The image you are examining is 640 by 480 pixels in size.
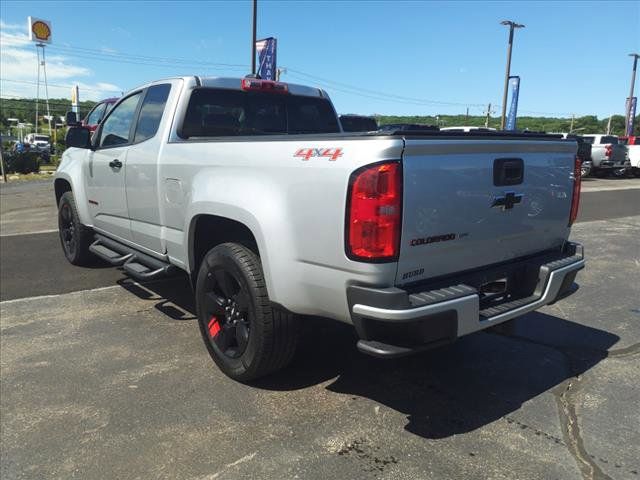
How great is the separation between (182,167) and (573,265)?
2.66 m

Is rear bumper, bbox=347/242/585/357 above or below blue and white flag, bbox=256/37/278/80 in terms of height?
below

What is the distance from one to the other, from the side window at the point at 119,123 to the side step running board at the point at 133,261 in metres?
0.95

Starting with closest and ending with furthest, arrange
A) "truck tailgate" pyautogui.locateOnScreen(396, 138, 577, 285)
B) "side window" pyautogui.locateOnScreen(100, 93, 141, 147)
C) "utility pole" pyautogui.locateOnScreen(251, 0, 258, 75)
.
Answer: "truck tailgate" pyautogui.locateOnScreen(396, 138, 577, 285)
"side window" pyautogui.locateOnScreen(100, 93, 141, 147)
"utility pole" pyautogui.locateOnScreen(251, 0, 258, 75)

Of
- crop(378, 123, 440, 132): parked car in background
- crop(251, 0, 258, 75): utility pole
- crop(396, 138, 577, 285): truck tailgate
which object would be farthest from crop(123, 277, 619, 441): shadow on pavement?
crop(251, 0, 258, 75): utility pole

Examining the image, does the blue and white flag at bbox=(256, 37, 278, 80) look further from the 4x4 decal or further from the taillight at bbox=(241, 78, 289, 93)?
the 4x4 decal

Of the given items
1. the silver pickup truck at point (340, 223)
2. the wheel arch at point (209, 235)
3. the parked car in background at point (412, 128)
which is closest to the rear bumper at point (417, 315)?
the silver pickup truck at point (340, 223)

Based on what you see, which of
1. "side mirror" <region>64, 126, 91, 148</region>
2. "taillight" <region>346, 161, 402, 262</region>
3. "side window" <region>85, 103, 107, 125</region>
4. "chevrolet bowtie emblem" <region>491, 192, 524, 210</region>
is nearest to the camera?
"taillight" <region>346, 161, 402, 262</region>

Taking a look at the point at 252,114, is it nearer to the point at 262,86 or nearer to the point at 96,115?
the point at 262,86

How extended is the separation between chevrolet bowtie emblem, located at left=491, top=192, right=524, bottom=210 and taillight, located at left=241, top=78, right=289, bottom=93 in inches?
91.7

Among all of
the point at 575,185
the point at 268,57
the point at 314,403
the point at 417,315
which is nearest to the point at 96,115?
the point at 268,57

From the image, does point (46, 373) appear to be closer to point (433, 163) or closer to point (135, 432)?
point (135, 432)

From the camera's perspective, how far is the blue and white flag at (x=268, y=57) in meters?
20.9

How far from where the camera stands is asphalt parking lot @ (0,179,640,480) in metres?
2.56

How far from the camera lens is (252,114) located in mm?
4387
